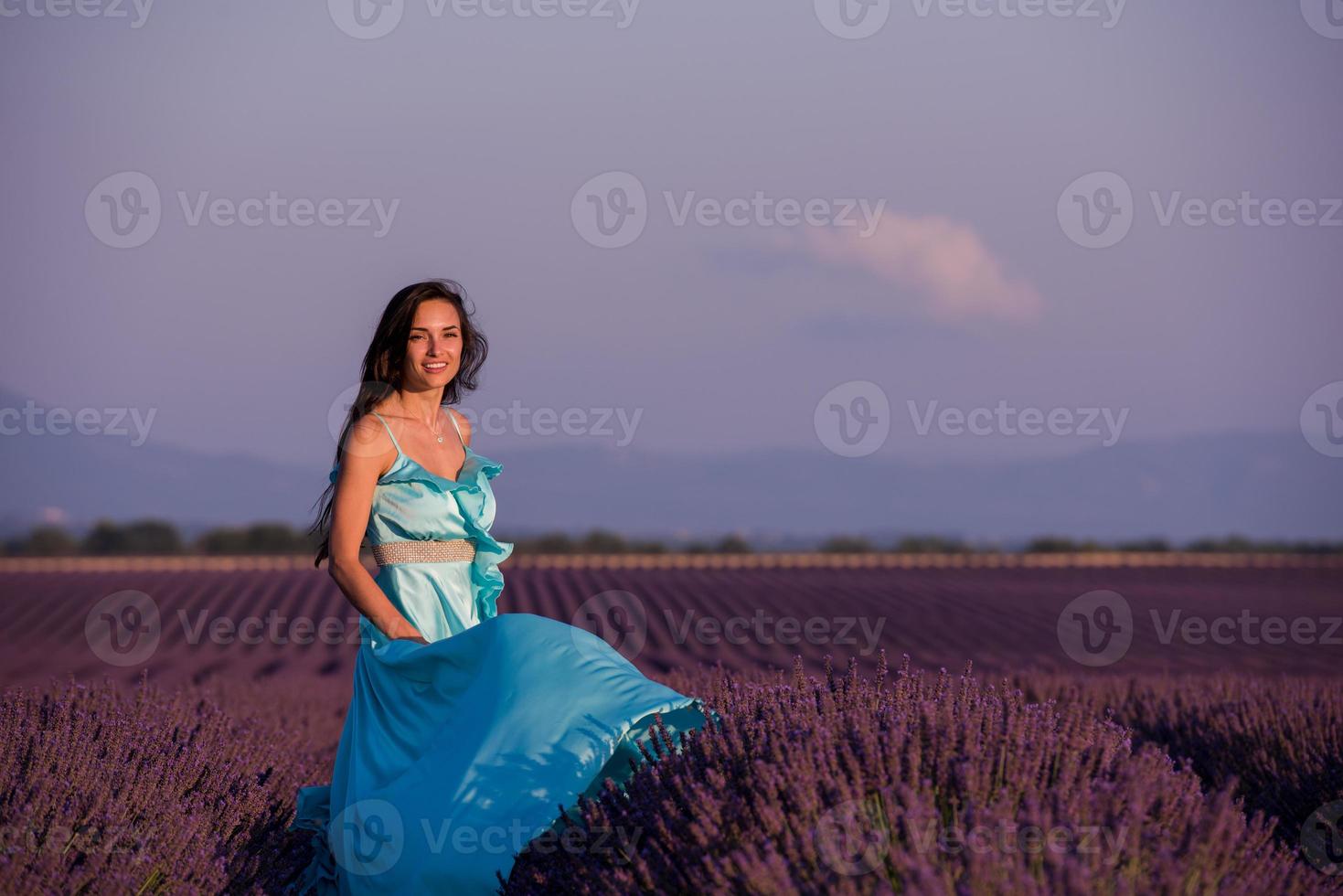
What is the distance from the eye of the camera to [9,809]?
3691 mm

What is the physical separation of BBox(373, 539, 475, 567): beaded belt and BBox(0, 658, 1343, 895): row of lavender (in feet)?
3.06

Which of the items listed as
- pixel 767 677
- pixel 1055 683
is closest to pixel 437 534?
pixel 767 677

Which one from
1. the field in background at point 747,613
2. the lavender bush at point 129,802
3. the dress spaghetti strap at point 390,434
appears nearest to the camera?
the lavender bush at point 129,802

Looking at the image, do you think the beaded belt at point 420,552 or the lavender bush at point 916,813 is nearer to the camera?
the lavender bush at point 916,813

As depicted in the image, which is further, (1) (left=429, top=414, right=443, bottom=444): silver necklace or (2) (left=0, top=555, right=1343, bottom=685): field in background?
(2) (left=0, top=555, right=1343, bottom=685): field in background

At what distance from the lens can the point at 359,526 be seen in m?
4.39

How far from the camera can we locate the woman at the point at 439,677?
3.77 m

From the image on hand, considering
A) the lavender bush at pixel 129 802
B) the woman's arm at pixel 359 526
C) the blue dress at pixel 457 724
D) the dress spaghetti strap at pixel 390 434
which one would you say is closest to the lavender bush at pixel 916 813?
the blue dress at pixel 457 724

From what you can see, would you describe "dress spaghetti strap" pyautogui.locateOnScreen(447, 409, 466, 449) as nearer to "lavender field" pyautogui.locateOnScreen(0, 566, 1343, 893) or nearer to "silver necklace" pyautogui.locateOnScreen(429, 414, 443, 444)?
"silver necklace" pyautogui.locateOnScreen(429, 414, 443, 444)

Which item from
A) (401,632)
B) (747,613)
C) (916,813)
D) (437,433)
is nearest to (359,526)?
(401,632)

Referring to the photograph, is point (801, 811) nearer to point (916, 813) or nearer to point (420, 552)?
point (916, 813)

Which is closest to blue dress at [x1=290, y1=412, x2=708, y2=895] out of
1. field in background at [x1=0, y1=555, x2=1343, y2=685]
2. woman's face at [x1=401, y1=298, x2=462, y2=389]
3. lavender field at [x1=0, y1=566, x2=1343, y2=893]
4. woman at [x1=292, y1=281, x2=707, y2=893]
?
woman at [x1=292, y1=281, x2=707, y2=893]

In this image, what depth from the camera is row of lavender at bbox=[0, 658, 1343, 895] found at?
2.67m

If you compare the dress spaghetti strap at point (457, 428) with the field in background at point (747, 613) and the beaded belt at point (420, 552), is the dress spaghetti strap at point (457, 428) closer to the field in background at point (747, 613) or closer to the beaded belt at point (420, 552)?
the beaded belt at point (420, 552)
